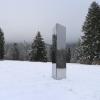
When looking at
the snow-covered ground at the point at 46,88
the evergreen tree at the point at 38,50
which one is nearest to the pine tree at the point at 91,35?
the evergreen tree at the point at 38,50

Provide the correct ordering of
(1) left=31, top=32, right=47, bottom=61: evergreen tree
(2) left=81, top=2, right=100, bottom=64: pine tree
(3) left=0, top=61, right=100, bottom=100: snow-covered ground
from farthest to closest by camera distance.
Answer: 1. (1) left=31, top=32, right=47, bottom=61: evergreen tree
2. (2) left=81, top=2, right=100, bottom=64: pine tree
3. (3) left=0, top=61, right=100, bottom=100: snow-covered ground

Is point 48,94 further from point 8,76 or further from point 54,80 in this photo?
point 8,76

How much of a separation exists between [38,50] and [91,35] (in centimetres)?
1397

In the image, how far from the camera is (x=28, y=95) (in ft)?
24.5

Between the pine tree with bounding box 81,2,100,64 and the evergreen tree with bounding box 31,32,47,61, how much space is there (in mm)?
11797

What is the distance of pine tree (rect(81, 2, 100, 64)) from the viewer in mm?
34906

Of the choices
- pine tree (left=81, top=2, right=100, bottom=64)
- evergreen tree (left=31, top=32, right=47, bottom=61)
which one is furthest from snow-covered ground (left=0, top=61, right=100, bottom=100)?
evergreen tree (left=31, top=32, right=47, bottom=61)

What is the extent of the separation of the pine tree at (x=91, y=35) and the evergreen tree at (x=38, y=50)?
38.7 feet

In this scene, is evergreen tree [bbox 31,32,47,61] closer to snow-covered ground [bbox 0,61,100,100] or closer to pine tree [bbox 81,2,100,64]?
pine tree [bbox 81,2,100,64]

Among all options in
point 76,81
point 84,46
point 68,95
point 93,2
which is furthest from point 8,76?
point 93,2

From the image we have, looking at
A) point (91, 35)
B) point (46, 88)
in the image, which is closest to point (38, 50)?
point (91, 35)

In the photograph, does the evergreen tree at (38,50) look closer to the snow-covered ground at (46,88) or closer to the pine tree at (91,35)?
the pine tree at (91,35)

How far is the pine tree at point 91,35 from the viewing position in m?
34.9

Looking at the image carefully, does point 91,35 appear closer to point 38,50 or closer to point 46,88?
point 38,50
